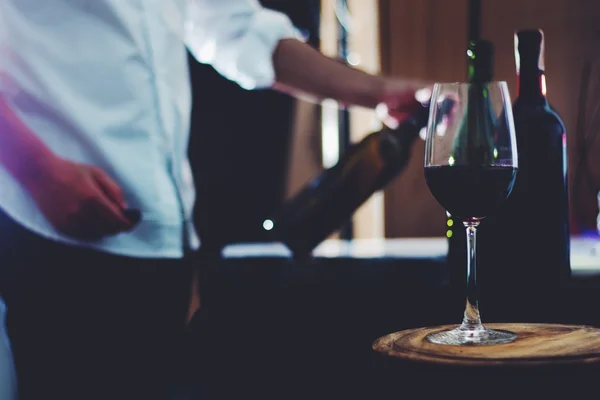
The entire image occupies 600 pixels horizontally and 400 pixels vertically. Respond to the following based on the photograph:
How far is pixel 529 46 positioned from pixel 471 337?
0.38 meters

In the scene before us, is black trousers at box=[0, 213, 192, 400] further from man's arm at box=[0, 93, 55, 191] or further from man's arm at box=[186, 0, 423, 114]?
man's arm at box=[186, 0, 423, 114]

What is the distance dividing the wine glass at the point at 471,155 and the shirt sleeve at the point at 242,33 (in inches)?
33.7

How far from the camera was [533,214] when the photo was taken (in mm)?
861

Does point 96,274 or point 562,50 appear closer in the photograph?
point 96,274

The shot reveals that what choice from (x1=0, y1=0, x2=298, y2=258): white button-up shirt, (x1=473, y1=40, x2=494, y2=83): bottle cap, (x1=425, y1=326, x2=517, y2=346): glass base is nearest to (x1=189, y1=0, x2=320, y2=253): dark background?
(x1=0, y1=0, x2=298, y2=258): white button-up shirt

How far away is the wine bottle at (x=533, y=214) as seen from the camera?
85 centimetres

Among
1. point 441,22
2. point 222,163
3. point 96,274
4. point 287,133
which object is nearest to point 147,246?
point 96,274

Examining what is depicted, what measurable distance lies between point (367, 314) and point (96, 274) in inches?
17.2

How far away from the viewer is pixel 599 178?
4.04m

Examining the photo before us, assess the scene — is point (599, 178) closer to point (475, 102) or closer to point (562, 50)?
point (562, 50)

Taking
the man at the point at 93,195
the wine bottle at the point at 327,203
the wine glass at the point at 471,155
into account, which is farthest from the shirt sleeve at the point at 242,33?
the wine glass at the point at 471,155

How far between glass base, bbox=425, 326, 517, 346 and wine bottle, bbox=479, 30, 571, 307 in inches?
4.8

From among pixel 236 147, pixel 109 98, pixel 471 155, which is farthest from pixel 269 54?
pixel 236 147

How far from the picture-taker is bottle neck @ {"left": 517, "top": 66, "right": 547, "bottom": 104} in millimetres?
889
